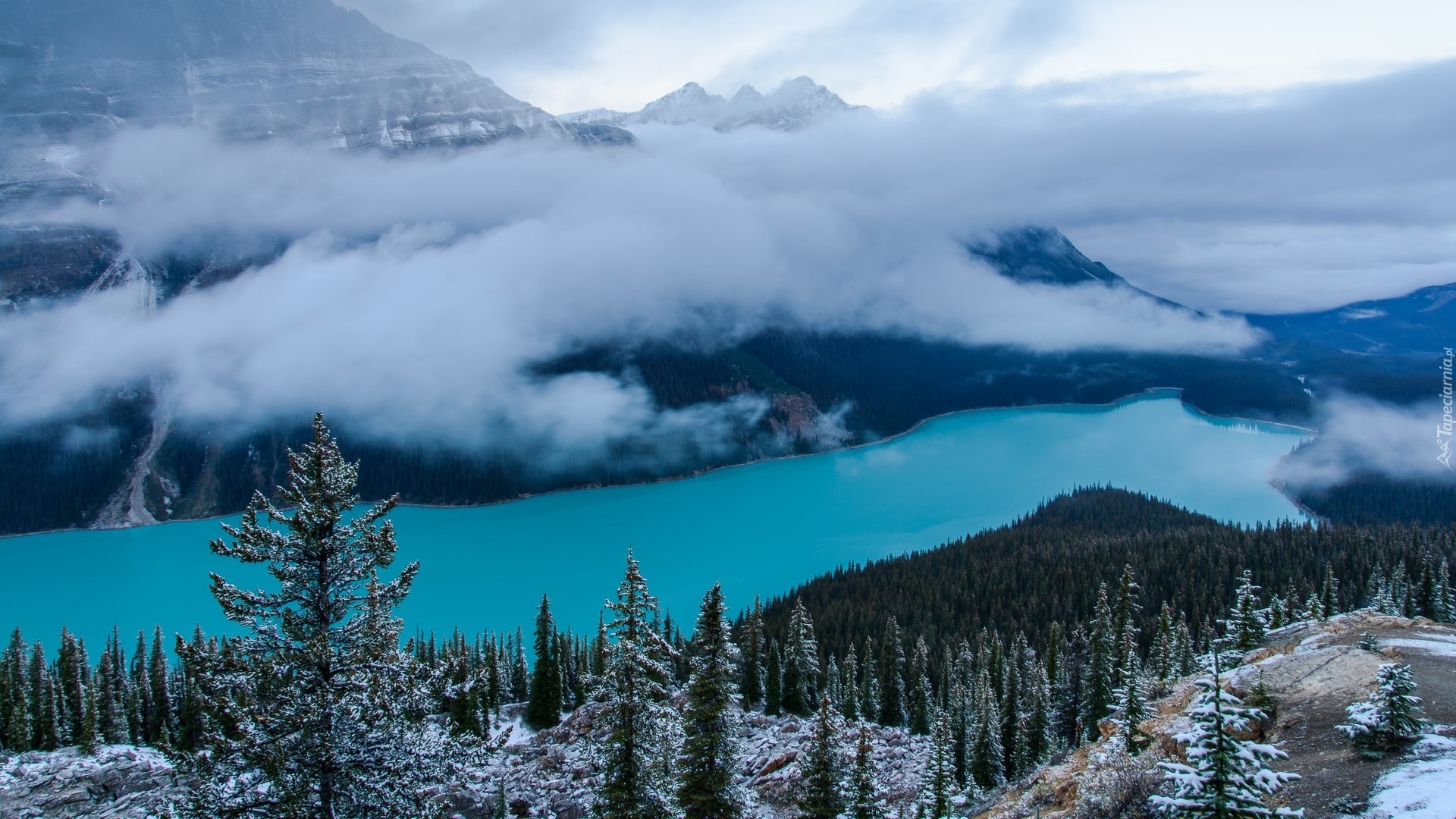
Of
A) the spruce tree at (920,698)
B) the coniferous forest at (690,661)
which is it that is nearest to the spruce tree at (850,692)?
the coniferous forest at (690,661)

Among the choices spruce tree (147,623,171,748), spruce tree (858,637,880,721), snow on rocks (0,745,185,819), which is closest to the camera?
snow on rocks (0,745,185,819)

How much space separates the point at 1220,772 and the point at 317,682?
10.8m

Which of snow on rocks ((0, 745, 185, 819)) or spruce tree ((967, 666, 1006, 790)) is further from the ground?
snow on rocks ((0, 745, 185, 819))

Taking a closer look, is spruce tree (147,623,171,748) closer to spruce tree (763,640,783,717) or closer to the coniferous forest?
the coniferous forest

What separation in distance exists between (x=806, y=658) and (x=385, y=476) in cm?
13924

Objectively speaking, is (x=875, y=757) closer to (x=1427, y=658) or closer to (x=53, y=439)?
(x=1427, y=658)

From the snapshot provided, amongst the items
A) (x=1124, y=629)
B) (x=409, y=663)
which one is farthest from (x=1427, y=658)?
(x=409, y=663)

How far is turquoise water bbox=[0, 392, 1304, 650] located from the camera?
92.3 meters

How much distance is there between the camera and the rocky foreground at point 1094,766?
36.8 ft

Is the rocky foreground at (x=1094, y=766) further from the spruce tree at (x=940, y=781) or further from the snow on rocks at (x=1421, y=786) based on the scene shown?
the spruce tree at (x=940, y=781)

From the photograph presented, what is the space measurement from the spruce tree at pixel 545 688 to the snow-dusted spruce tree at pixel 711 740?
28.7 m

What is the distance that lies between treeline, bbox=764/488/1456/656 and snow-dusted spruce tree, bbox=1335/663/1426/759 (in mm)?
42735

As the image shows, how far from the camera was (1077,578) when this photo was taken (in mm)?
72250

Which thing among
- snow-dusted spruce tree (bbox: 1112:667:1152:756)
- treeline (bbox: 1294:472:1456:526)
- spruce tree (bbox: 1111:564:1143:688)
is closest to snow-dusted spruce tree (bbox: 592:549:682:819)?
snow-dusted spruce tree (bbox: 1112:667:1152:756)
